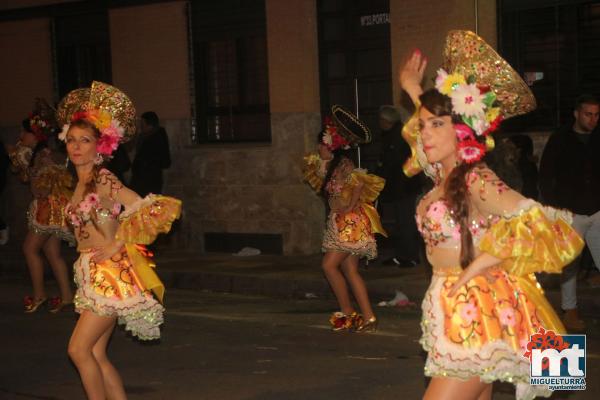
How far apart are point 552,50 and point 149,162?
5791 millimetres

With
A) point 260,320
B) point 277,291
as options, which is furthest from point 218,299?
point 260,320

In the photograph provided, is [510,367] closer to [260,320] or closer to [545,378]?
[545,378]

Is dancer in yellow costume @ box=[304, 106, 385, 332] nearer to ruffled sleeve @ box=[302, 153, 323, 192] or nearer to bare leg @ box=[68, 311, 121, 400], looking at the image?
ruffled sleeve @ box=[302, 153, 323, 192]

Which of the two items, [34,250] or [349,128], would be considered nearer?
[349,128]

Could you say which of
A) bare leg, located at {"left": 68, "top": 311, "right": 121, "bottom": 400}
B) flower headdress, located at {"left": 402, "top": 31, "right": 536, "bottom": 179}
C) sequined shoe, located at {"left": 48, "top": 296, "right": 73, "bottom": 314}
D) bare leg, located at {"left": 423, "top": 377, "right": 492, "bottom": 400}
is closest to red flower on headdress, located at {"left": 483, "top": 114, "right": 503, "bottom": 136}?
flower headdress, located at {"left": 402, "top": 31, "right": 536, "bottom": 179}

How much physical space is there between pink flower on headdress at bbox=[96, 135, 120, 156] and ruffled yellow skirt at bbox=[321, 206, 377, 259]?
10.8 feet

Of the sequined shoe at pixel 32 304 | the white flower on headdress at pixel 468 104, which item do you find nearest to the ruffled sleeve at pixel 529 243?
the white flower on headdress at pixel 468 104

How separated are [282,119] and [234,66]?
1.53 metres

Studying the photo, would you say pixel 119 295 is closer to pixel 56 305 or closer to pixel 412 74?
pixel 412 74

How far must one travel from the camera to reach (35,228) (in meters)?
11.4

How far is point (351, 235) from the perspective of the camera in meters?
9.91

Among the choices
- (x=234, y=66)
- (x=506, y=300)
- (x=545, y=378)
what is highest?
(x=234, y=66)

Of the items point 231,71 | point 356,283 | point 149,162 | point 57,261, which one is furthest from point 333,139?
point 231,71

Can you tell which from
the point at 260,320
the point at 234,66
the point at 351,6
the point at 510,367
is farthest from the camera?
the point at 234,66
